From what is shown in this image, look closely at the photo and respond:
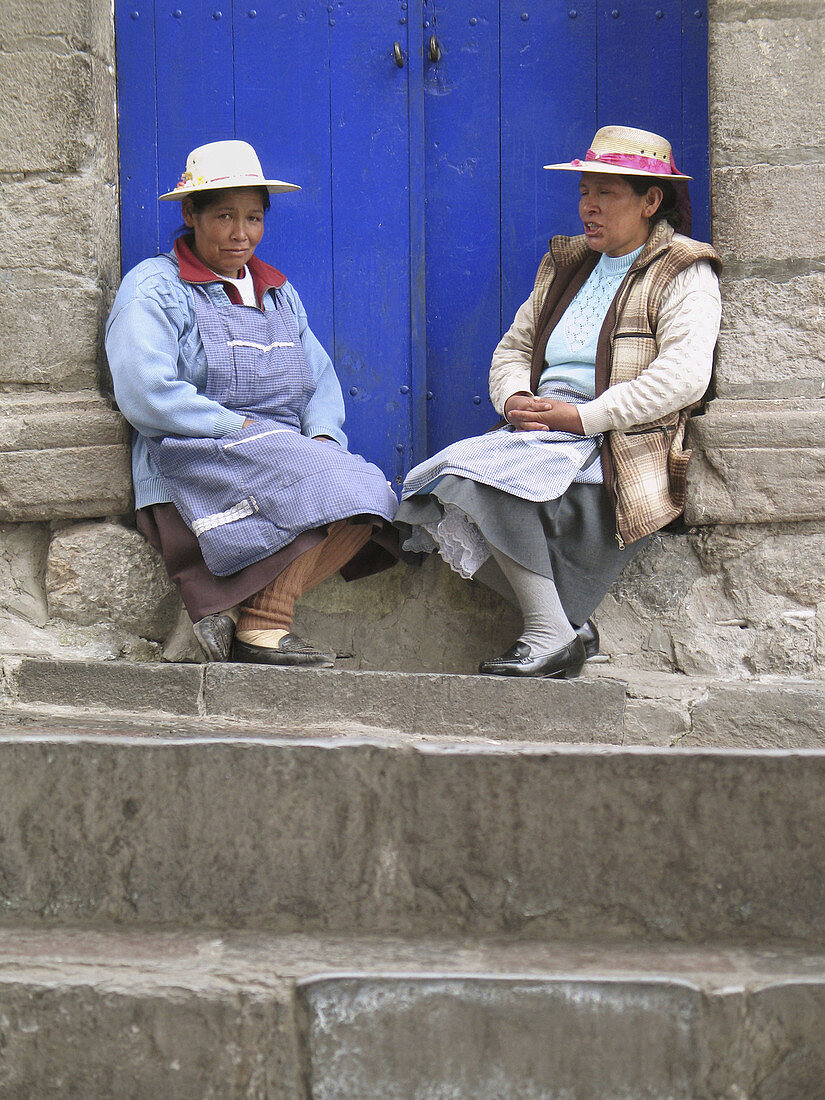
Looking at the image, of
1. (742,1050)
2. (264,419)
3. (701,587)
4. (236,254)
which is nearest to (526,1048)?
(742,1050)

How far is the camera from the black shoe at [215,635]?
2.97 meters

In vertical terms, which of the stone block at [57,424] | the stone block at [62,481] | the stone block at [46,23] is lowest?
the stone block at [62,481]

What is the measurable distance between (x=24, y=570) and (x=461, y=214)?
173cm

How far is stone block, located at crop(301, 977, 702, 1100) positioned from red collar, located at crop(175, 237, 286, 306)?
2.01 m

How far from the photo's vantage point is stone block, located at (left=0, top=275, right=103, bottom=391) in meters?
3.25

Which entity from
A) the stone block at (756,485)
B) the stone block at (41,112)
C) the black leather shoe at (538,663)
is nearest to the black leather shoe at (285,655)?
the black leather shoe at (538,663)

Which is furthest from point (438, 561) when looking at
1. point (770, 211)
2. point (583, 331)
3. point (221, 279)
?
point (770, 211)

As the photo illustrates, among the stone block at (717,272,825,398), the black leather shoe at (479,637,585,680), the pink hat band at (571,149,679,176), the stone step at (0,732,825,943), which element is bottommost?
the stone step at (0,732,825,943)

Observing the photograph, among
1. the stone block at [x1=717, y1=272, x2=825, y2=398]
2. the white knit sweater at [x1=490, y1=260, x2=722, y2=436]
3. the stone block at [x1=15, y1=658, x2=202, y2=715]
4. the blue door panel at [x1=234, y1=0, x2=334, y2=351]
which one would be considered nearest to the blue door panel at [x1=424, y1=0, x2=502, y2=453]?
the blue door panel at [x1=234, y1=0, x2=334, y2=351]

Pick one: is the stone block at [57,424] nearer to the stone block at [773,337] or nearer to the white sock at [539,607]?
the white sock at [539,607]

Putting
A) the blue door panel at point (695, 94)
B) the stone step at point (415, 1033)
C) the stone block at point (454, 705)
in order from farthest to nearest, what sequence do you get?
the blue door panel at point (695, 94), the stone block at point (454, 705), the stone step at point (415, 1033)

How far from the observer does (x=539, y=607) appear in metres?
2.91

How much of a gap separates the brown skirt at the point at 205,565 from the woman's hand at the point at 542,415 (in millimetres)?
468

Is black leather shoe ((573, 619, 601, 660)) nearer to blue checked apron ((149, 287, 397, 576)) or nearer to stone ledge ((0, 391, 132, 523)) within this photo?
blue checked apron ((149, 287, 397, 576))
